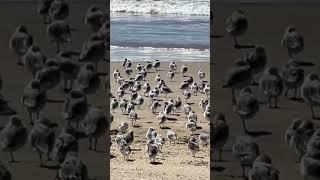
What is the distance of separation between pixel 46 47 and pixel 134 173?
6.20 feet

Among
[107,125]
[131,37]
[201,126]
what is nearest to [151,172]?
[201,126]

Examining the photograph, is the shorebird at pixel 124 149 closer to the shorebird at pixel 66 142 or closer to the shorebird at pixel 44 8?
the shorebird at pixel 66 142

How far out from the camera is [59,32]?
248 cm

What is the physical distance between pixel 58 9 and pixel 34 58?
212 millimetres

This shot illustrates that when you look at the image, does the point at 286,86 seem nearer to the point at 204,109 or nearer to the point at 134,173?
the point at 134,173

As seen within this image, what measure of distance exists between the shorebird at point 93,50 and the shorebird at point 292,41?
690 mm

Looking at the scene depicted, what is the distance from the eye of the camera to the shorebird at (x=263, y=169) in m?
2.48

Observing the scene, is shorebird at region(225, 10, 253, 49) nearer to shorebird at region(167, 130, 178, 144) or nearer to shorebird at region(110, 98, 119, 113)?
shorebird at region(167, 130, 178, 144)

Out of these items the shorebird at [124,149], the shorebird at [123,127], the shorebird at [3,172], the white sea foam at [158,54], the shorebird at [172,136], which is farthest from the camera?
the white sea foam at [158,54]

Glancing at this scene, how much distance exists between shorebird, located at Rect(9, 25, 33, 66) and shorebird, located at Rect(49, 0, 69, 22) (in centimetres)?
11

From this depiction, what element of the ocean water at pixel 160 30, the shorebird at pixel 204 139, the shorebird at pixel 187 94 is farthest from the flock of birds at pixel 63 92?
the ocean water at pixel 160 30

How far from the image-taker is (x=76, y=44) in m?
2.50

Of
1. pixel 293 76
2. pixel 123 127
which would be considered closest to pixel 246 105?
pixel 293 76

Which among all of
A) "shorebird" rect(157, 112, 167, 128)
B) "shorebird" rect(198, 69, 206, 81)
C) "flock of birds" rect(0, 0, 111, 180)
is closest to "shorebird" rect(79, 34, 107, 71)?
"flock of birds" rect(0, 0, 111, 180)
